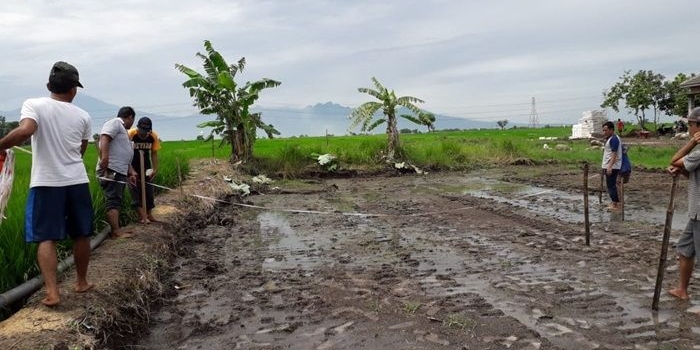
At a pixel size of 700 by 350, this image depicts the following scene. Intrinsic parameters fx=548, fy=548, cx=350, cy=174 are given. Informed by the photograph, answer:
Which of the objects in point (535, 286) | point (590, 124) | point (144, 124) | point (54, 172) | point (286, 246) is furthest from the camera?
point (590, 124)

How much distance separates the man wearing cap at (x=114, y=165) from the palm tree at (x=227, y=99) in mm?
9686

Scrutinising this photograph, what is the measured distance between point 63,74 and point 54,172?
29.7 inches

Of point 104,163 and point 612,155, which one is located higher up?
point 104,163

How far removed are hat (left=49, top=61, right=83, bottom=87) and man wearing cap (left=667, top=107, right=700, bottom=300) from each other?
4.72 m

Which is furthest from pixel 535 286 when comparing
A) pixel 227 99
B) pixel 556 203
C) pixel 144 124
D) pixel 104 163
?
pixel 227 99

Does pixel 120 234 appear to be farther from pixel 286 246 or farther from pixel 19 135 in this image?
pixel 19 135

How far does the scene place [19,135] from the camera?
3.75m

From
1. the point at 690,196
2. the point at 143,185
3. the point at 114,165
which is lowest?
the point at 690,196

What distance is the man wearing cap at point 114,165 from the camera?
642cm

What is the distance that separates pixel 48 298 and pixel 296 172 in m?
14.4

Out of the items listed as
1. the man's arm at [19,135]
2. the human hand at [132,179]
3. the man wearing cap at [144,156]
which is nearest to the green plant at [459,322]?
the man's arm at [19,135]

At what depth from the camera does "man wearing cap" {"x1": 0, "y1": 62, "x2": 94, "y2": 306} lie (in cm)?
395

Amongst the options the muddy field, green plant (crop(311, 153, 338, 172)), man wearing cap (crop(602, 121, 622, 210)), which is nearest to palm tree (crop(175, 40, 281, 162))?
green plant (crop(311, 153, 338, 172))

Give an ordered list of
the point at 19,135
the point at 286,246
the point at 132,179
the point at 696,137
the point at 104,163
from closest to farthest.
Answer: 1. the point at 19,135
2. the point at 696,137
3. the point at 104,163
4. the point at 132,179
5. the point at 286,246
